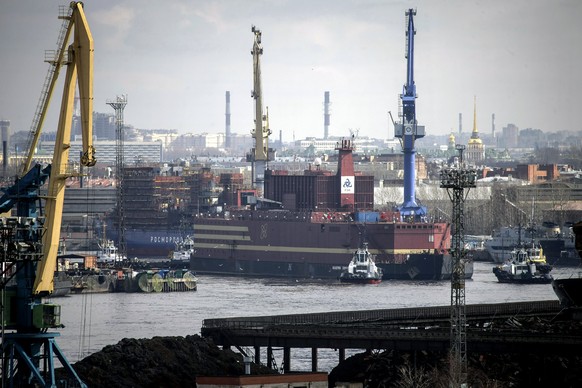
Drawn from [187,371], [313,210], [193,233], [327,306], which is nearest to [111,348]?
[187,371]

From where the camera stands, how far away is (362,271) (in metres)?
97.6

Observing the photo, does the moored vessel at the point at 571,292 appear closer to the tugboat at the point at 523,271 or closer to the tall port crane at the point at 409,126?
the tugboat at the point at 523,271

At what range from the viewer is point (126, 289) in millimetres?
90125

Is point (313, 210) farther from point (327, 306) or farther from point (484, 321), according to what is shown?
point (484, 321)

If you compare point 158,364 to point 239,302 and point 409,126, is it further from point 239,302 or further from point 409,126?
point 409,126

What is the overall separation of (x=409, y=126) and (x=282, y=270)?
1840 centimetres

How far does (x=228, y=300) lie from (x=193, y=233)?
42.5 meters

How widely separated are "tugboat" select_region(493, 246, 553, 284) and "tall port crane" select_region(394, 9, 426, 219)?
74.7 feet

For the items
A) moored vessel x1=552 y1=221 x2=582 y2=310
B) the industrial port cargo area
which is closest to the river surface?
the industrial port cargo area

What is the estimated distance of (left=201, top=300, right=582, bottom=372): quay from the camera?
47.6 m

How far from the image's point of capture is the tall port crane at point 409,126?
119812 millimetres

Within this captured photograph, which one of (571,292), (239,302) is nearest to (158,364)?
(571,292)

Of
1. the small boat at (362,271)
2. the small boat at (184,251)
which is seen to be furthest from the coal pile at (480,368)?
the small boat at (184,251)

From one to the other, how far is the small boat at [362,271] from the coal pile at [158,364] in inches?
1919
